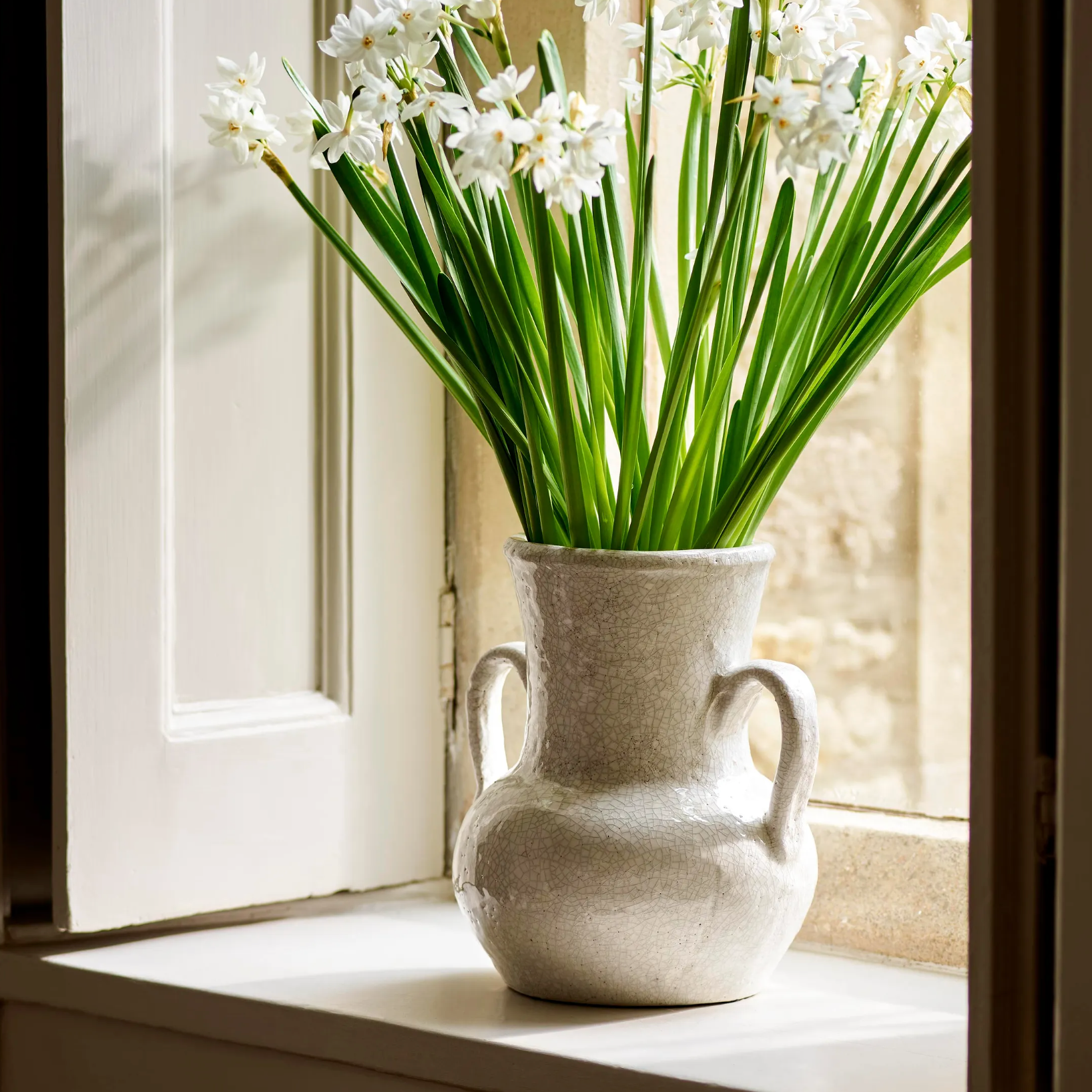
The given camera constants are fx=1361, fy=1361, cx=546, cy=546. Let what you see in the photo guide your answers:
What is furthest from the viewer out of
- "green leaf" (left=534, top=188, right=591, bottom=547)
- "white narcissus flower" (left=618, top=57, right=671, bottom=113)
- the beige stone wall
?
the beige stone wall

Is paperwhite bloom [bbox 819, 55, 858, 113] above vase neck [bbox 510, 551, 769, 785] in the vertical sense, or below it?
above

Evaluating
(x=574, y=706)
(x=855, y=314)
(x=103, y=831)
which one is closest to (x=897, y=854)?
(x=574, y=706)

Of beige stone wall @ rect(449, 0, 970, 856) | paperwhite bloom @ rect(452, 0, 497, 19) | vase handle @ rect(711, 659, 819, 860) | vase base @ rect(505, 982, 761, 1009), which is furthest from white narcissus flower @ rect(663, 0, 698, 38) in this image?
vase base @ rect(505, 982, 761, 1009)

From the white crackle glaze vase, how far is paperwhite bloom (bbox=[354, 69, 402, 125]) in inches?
10.8

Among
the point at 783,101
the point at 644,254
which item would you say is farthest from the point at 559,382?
the point at 783,101

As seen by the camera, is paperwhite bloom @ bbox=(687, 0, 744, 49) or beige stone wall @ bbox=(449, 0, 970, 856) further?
beige stone wall @ bbox=(449, 0, 970, 856)

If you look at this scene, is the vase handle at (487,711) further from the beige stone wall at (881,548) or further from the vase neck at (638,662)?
the beige stone wall at (881,548)

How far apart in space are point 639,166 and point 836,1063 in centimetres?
55

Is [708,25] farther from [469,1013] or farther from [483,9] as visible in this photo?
[469,1013]

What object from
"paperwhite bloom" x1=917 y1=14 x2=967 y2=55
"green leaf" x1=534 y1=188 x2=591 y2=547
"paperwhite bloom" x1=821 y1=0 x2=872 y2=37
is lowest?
"green leaf" x1=534 y1=188 x2=591 y2=547

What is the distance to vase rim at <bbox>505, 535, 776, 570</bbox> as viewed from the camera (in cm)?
80

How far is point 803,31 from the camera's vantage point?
80 centimetres

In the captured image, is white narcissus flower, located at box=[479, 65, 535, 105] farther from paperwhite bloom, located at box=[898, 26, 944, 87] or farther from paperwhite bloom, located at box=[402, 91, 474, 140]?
paperwhite bloom, located at box=[898, 26, 944, 87]

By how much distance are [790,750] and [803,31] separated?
0.42 meters
